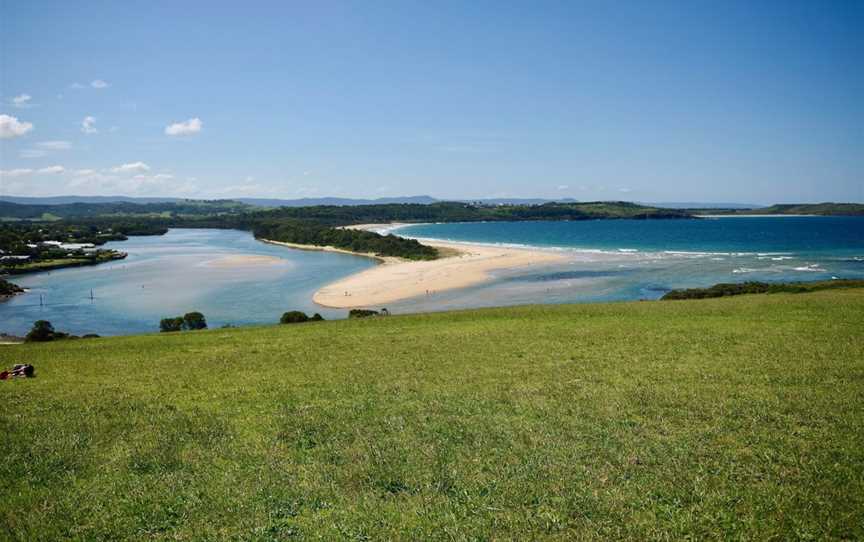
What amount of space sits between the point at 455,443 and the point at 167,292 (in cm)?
7659

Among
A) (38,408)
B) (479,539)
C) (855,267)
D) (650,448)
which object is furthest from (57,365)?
(855,267)

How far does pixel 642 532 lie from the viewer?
26.1ft

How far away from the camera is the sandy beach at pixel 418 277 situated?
68250 mm

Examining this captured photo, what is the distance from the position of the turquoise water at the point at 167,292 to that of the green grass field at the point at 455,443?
39.5 meters

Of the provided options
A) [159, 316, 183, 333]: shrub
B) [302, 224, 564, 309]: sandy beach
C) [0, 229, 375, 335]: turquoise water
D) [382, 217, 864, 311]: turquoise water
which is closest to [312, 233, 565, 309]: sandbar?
[302, 224, 564, 309]: sandy beach

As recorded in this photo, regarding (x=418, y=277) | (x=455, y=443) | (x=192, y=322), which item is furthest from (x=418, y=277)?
(x=455, y=443)

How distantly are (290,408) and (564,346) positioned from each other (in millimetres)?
11729

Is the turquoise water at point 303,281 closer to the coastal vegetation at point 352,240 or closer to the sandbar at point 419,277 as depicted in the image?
the sandbar at point 419,277

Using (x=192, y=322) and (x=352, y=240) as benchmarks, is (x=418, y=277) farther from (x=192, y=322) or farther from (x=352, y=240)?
(x=352, y=240)

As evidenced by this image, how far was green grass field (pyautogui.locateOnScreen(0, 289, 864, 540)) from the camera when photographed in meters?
8.49

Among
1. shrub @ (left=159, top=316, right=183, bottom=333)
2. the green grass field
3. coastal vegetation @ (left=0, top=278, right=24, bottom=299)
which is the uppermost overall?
the green grass field

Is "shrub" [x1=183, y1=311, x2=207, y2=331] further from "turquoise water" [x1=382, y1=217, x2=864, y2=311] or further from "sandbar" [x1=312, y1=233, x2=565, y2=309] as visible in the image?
"turquoise water" [x1=382, y1=217, x2=864, y2=311]

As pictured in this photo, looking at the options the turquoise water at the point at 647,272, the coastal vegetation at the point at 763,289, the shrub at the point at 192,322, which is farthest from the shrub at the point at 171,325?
the coastal vegetation at the point at 763,289

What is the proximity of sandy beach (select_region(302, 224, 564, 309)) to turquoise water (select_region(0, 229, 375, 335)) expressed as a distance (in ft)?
13.3
